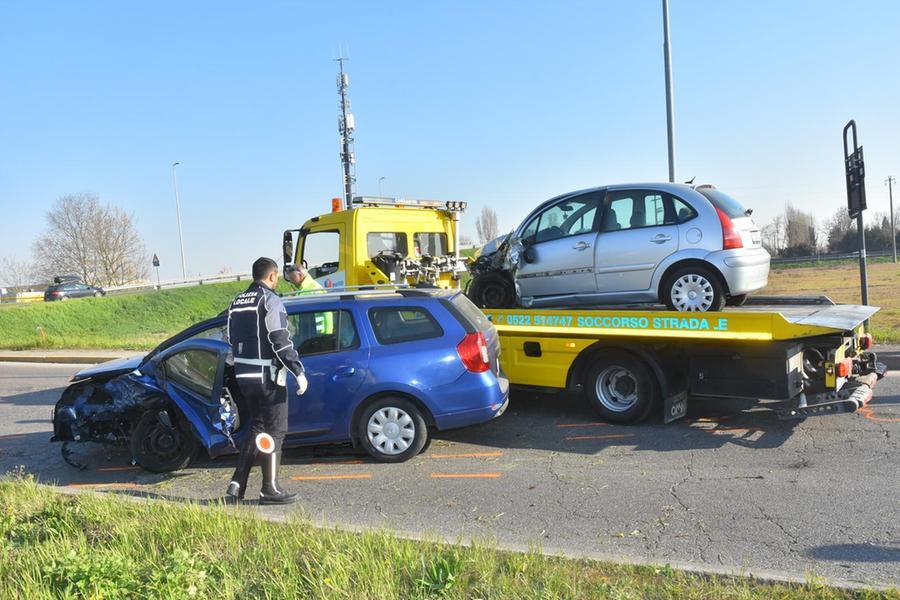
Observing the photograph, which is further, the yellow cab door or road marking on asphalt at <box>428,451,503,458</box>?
the yellow cab door

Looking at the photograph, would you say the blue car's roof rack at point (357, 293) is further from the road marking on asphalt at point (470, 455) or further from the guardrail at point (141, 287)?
the guardrail at point (141, 287)

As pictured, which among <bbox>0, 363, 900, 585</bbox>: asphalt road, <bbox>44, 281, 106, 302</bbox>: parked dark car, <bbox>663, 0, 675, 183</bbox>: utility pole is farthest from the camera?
<bbox>44, 281, 106, 302</bbox>: parked dark car

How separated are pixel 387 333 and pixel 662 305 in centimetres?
320

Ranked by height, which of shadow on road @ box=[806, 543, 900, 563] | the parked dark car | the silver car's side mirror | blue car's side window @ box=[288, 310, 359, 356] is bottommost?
shadow on road @ box=[806, 543, 900, 563]

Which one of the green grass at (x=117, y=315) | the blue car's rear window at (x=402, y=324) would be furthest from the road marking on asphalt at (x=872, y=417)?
the green grass at (x=117, y=315)

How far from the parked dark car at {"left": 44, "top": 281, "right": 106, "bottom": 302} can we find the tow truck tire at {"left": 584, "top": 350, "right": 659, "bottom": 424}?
38990 mm

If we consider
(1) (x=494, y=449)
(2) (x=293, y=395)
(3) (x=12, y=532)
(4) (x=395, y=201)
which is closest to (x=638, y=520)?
(1) (x=494, y=449)

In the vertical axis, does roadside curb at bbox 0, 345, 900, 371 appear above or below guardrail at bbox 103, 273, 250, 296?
below

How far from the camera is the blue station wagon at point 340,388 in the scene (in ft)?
19.6

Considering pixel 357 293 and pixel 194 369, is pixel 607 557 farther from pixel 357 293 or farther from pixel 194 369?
pixel 194 369

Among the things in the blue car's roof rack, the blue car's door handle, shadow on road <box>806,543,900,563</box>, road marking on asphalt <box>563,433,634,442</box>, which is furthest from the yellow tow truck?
shadow on road <box>806,543,900,563</box>

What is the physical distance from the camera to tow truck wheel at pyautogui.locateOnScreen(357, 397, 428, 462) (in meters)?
6.04

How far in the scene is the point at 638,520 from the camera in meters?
4.58

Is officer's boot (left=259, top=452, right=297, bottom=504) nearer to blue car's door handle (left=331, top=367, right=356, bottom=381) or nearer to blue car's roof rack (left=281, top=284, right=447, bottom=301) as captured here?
blue car's door handle (left=331, top=367, right=356, bottom=381)
